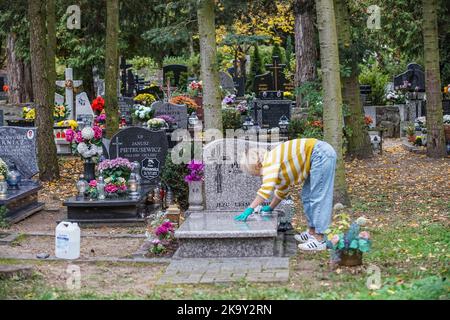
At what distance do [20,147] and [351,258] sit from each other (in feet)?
24.2

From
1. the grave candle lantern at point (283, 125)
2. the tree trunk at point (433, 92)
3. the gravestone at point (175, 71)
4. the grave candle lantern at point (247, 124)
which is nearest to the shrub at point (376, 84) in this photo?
the gravestone at point (175, 71)

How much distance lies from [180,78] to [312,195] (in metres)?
25.0

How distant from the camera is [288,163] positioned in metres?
10.0

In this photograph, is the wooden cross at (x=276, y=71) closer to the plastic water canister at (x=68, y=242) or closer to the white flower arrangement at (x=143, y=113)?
the white flower arrangement at (x=143, y=113)

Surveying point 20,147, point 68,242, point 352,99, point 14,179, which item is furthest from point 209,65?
point 352,99

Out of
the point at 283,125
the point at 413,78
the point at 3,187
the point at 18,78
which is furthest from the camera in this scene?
the point at 18,78

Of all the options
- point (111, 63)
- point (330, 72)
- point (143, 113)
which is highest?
point (111, 63)

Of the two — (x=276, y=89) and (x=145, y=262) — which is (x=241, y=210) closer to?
(x=145, y=262)

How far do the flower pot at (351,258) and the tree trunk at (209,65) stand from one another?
5642 mm

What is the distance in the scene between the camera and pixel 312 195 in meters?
10.2

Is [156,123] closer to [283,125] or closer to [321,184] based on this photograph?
[283,125]

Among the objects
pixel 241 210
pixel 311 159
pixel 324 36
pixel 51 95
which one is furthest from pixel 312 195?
pixel 51 95

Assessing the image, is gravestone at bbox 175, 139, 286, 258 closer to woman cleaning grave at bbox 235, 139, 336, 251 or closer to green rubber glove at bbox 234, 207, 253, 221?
green rubber glove at bbox 234, 207, 253, 221

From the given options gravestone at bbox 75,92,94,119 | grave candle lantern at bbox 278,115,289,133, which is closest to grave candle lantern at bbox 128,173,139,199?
grave candle lantern at bbox 278,115,289,133
